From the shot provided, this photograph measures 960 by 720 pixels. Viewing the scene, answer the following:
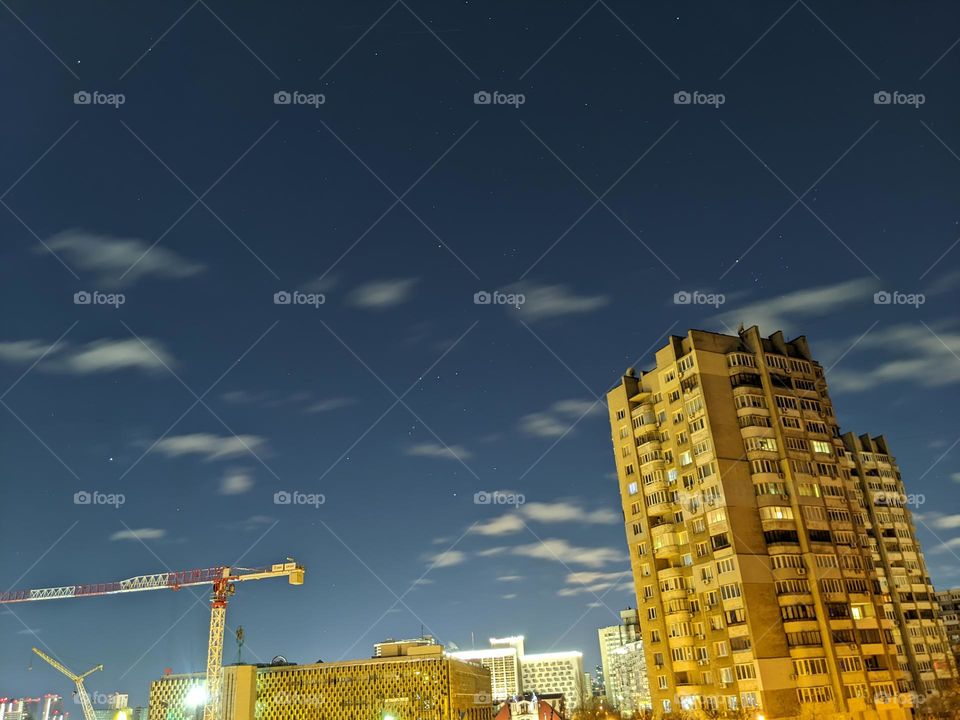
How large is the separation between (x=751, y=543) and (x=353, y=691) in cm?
11222

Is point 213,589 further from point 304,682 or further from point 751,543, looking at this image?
point 751,543

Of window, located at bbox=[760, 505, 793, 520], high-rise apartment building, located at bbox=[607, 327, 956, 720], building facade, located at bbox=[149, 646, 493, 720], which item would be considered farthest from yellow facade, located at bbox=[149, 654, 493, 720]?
window, located at bbox=[760, 505, 793, 520]

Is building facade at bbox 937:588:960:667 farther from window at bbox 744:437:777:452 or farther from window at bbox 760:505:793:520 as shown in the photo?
window at bbox 744:437:777:452

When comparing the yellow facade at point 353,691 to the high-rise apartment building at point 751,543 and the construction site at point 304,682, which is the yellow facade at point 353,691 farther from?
the high-rise apartment building at point 751,543

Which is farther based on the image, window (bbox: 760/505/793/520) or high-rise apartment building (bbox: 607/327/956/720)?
window (bbox: 760/505/793/520)

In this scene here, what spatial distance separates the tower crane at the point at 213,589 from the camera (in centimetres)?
15675

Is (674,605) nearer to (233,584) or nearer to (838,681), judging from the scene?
(838,681)

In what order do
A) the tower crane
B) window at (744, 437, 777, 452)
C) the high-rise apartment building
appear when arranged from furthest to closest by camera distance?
the tower crane, window at (744, 437, 777, 452), the high-rise apartment building

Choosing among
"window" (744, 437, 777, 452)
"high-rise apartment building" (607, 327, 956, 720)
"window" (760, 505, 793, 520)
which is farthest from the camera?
"window" (744, 437, 777, 452)

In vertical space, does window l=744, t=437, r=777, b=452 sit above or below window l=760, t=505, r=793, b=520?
above

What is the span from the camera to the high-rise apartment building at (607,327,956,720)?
271 feet

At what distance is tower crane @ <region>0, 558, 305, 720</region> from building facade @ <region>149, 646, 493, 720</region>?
721cm

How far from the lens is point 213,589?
6634 inches

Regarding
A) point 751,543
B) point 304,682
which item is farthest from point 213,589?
point 751,543
